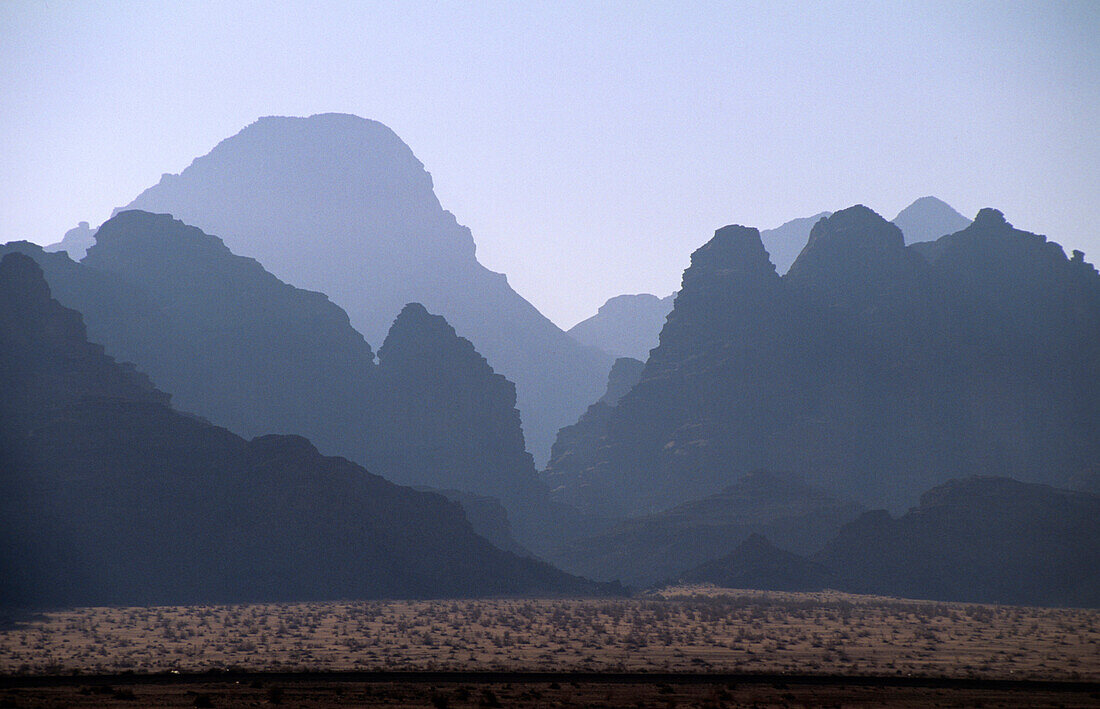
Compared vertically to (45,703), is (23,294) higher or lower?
higher

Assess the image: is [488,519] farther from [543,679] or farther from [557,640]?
[543,679]

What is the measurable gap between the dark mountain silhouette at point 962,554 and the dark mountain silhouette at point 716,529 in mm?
20554

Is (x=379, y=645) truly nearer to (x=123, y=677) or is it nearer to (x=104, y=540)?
(x=123, y=677)

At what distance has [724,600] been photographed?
116 metres

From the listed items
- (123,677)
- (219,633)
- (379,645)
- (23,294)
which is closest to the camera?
(123,677)

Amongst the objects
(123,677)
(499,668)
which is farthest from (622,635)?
(123,677)

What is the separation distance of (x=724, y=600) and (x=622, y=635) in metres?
49.9

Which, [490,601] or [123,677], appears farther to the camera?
[490,601]

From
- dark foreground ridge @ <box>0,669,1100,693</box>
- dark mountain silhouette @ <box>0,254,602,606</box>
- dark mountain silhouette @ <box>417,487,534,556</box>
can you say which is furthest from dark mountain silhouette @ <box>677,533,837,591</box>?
dark foreground ridge @ <box>0,669,1100,693</box>

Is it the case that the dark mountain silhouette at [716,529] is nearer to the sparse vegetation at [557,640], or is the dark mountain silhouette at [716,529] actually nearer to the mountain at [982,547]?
the mountain at [982,547]

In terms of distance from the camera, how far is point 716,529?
177 meters

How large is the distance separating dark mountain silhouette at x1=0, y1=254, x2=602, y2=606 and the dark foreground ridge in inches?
2287

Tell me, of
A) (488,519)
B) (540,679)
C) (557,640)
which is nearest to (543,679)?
(540,679)

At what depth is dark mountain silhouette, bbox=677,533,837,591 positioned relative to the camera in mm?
140125
